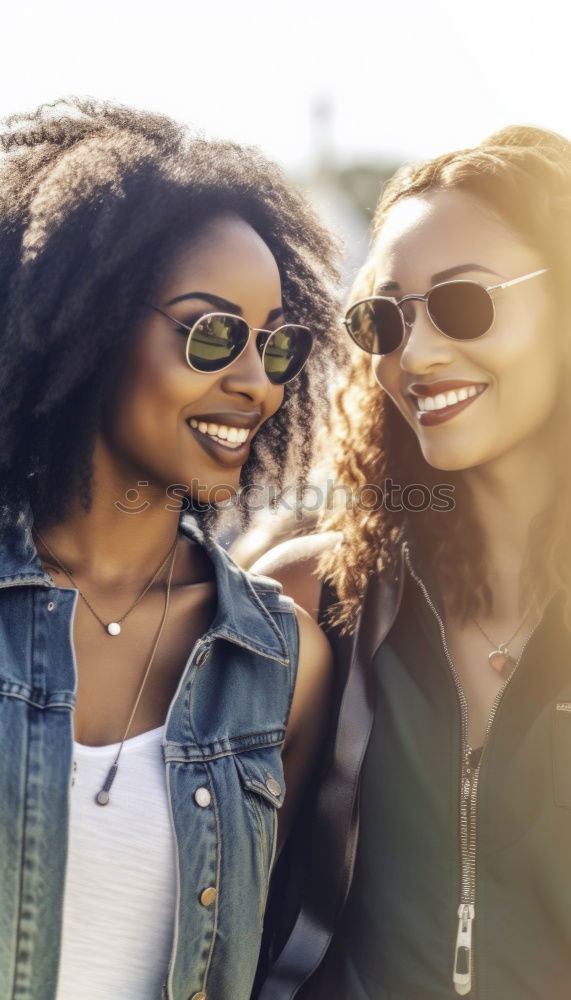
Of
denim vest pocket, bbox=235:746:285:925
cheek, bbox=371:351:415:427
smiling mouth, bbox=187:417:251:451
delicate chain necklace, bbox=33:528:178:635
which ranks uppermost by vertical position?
cheek, bbox=371:351:415:427

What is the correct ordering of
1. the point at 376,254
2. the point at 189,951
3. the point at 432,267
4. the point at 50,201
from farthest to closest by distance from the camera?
the point at 376,254 → the point at 432,267 → the point at 50,201 → the point at 189,951

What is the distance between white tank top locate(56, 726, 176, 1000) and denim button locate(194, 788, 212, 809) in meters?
0.07

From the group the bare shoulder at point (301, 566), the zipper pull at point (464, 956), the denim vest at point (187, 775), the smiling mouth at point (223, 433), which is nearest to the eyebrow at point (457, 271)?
the smiling mouth at point (223, 433)

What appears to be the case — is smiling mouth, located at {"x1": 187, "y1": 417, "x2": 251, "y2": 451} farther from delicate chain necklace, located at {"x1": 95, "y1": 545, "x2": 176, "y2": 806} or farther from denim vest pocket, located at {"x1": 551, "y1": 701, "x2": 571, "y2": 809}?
denim vest pocket, located at {"x1": 551, "y1": 701, "x2": 571, "y2": 809}

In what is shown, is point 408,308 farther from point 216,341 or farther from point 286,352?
point 216,341

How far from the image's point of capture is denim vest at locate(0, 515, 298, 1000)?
2.04m

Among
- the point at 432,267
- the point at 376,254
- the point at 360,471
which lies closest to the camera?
the point at 432,267

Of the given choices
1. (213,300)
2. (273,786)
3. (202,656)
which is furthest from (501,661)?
(213,300)

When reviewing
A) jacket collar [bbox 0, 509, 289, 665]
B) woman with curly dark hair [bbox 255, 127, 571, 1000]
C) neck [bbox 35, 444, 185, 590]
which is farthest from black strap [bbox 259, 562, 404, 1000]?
neck [bbox 35, 444, 185, 590]

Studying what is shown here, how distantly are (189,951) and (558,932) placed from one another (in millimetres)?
811

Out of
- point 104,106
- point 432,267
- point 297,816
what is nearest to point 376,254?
point 432,267

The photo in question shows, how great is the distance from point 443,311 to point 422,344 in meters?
0.11

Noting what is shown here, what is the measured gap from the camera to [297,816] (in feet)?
8.78

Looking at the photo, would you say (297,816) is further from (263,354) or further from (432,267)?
(432,267)
